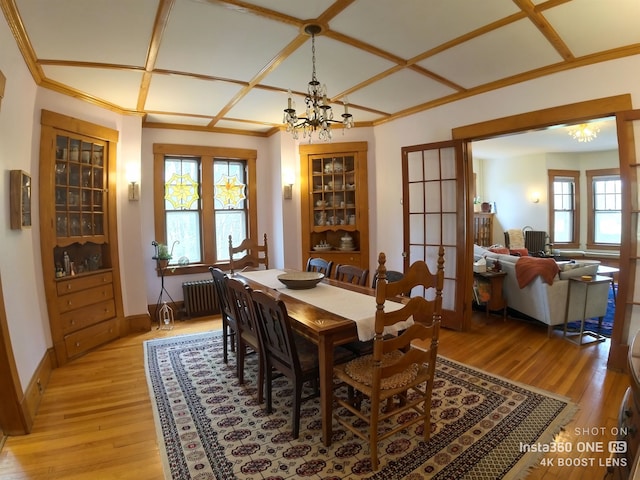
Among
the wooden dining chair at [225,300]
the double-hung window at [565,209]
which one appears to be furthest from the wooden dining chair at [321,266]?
the double-hung window at [565,209]

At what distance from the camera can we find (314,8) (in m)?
2.15

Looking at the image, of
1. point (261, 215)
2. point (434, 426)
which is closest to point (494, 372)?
point (434, 426)

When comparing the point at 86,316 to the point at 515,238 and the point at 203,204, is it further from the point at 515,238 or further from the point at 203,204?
the point at 515,238

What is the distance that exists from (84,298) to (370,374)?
3.22 metres

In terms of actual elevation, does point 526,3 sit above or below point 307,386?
above

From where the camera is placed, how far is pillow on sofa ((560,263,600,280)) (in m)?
3.73

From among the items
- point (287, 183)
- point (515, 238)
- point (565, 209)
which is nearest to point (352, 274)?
point (287, 183)

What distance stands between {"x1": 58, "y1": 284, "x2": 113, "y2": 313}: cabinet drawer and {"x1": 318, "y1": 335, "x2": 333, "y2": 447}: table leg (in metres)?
2.86

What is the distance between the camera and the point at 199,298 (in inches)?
187

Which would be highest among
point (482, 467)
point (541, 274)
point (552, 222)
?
point (552, 222)

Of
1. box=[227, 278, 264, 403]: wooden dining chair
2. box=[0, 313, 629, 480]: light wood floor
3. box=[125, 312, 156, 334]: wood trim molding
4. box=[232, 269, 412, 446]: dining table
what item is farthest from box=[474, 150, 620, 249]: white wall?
box=[125, 312, 156, 334]: wood trim molding

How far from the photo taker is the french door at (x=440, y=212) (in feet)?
12.8

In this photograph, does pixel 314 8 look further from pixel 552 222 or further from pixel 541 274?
pixel 552 222

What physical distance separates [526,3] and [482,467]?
2.73 m
